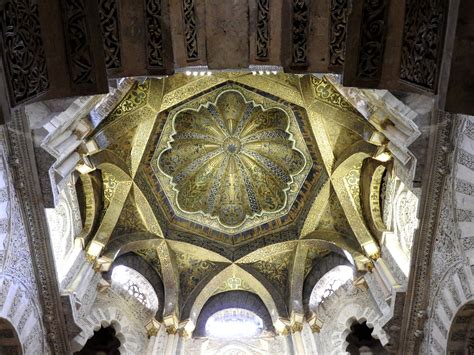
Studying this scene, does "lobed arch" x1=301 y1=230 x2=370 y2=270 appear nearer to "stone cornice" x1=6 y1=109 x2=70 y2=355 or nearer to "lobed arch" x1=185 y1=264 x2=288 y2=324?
"lobed arch" x1=185 y1=264 x2=288 y2=324

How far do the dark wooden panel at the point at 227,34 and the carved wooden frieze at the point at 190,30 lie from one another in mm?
131

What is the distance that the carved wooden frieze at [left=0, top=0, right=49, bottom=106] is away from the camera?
3.95 m

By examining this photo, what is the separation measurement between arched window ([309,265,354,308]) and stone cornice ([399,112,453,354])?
104 inches

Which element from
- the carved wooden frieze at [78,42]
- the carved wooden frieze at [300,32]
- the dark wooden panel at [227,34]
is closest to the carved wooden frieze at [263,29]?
the dark wooden panel at [227,34]

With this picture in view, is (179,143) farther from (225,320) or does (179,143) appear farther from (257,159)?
(225,320)

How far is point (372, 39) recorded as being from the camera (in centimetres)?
454

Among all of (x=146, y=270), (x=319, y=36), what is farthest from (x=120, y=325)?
(x=319, y=36)

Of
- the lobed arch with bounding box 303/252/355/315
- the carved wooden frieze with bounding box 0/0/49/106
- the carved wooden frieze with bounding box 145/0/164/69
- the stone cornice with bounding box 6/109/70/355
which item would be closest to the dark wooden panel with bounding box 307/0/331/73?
the carved wooden frieze with bounding box 145/0/164/69

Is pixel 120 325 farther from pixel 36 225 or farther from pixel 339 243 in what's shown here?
pixel 339 243

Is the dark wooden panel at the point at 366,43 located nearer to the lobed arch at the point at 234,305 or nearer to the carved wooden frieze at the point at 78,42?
the carved wooden frieze at the point at 78,42

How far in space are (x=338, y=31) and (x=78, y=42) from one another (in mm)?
2431

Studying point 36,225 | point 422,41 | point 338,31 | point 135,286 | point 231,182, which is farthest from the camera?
point 231,182

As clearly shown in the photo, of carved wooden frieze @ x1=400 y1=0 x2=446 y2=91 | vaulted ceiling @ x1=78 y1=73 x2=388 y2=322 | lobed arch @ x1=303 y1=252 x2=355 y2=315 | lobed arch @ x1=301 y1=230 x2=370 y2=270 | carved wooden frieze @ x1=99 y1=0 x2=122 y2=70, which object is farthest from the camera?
lobed arch @ x1=303 y1=252 x2=355 y2=315

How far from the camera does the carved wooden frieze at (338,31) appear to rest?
466 cm
